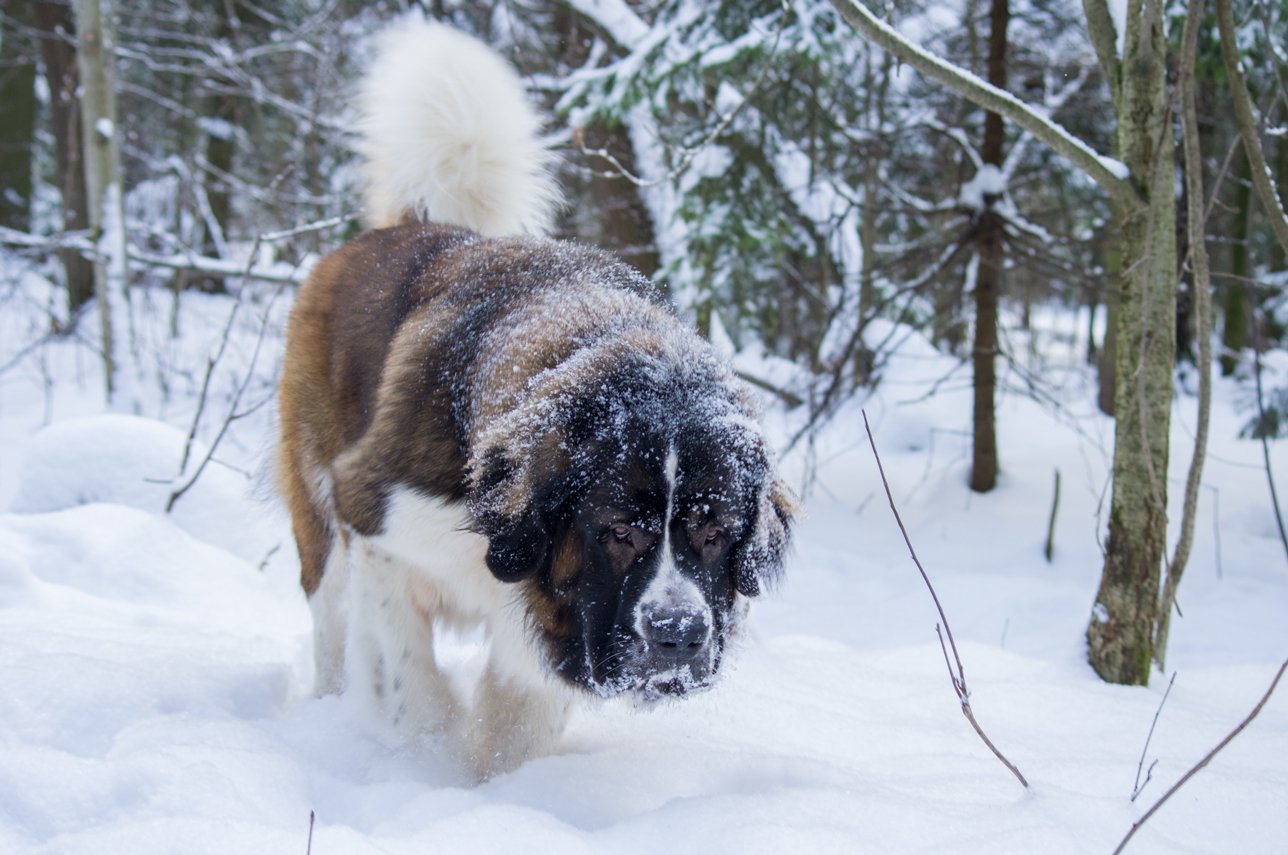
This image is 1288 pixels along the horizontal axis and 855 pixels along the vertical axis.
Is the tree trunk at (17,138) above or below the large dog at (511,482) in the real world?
above

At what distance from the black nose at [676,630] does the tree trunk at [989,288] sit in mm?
4355

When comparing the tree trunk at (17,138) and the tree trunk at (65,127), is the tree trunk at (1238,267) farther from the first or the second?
the tree trunk at (17,138)

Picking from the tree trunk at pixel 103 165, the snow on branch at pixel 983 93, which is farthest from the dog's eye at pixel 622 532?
the tree trunk at pixel 103 165

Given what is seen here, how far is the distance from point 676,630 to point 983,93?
6.26 feet

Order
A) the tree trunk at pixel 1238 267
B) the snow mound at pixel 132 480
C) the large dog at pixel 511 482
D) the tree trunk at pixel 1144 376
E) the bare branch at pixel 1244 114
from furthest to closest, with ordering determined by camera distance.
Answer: the tree trunk at pixel 1238 267 → the snow mound at pixel 132 480 → the tree trunk at pixel 1144 376 → the bare branch at pixel 1244 114 → the large dog at pixel 511 482

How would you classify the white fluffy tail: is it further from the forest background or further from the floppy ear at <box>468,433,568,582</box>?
the floppy ear at <box>468,433,568,582</box>

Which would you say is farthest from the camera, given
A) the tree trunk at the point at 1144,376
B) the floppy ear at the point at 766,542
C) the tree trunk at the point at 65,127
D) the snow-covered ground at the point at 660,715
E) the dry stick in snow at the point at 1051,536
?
the tree trunk at the point at 65,127

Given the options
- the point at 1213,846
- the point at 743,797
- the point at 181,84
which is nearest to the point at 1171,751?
the point at 1213,846

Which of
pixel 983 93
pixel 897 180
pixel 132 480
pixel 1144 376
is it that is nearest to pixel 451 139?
pixel 983 93

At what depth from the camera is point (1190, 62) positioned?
3041 mm

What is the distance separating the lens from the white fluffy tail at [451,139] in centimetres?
416

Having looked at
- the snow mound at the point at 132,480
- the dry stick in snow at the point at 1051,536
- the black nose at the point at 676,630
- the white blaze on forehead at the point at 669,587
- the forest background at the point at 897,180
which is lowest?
the dry stick in snow at the point at 1051,536

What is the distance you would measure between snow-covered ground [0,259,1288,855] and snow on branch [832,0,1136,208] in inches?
54.3

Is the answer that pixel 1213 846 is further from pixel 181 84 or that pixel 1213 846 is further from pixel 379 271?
pixel 181 84
